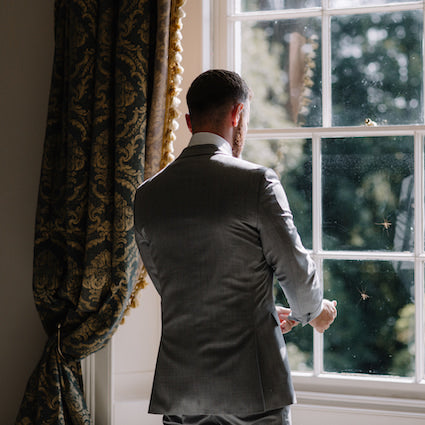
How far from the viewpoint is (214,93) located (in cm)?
139

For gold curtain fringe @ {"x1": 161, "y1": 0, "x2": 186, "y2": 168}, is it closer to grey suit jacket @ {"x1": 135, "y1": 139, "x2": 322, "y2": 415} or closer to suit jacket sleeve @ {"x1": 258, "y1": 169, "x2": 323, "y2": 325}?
grey suit jacket @ {"x1": 135, "y1": 139, "x2": 322, "y2": 415}

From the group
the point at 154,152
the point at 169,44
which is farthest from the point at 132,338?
the point at 169,44

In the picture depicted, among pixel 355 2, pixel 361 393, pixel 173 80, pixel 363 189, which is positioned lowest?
pixel 361 393

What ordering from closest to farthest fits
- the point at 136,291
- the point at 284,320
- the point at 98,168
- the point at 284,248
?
the point at 284,248 < the point at 284,320 < the point at 98,168 < the point at 136,291

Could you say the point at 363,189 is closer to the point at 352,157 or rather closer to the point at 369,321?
the point at 352,157

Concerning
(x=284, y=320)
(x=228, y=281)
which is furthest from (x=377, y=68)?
(x=228, y=281)

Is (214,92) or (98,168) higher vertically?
(214,92)

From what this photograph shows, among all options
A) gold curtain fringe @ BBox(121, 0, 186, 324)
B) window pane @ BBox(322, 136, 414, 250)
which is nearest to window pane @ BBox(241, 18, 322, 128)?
window pane @ BBox(322, 136, 414, 250)

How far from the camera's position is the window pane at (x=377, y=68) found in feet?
6.59

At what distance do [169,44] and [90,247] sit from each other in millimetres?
722

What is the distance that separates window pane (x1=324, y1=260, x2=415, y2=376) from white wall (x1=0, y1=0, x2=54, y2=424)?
109 cm

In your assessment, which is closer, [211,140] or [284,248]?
[284,248]

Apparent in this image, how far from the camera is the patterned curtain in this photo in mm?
1818

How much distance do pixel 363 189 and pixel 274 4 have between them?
0.78 m
